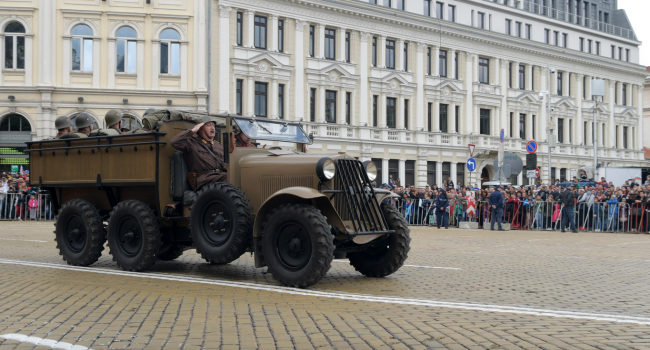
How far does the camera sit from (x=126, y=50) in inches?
1515

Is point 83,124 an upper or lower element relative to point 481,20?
lower

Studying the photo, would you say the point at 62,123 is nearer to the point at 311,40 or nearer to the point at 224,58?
the point at 224,58

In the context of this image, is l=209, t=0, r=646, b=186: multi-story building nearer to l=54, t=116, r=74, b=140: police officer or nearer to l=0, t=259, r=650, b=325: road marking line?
l=54, t=116, r=74, b=140: police officer

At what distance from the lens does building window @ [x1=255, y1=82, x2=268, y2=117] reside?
42.1m

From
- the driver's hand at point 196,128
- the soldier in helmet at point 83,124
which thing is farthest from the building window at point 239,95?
the driver's hand at point 196,128

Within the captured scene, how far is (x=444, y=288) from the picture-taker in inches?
354

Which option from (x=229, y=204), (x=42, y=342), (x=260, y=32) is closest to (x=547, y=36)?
(x=260, y=32)

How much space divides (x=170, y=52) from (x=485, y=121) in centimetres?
2602

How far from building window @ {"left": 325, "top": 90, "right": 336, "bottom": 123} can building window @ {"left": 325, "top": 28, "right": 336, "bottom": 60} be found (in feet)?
7.51

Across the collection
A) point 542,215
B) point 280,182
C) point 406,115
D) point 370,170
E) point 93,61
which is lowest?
point 542,215

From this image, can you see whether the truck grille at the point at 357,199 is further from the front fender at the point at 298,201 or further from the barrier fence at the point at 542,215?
the barrier fence at the point at 542,215

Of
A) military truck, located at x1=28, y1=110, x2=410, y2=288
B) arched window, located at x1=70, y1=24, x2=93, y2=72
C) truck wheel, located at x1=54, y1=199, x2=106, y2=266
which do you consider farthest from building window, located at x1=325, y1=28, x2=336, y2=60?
truck wheel, located at x1=54, y1=199, x2=106, y2=266

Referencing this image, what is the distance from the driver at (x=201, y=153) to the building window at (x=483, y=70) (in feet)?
151

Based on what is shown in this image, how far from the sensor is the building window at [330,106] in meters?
45.1
